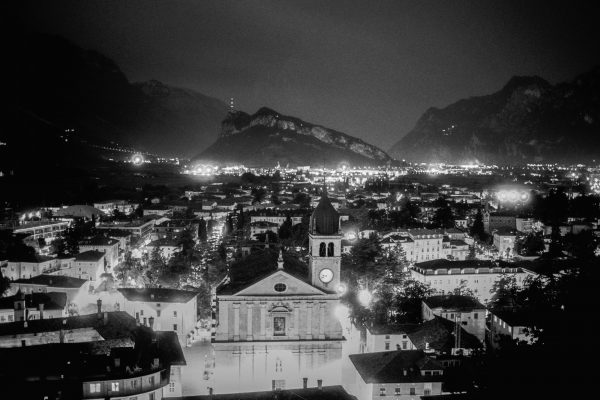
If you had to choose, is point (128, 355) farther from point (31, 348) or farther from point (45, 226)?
point (45, 226)

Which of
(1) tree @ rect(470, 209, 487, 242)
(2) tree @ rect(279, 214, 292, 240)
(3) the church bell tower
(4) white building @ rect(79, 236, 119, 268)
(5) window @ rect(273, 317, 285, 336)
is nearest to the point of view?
(5) window @ rect(273, 317, 285, 336)

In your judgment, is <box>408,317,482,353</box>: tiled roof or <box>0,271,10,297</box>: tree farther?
<box>0,271,10,297</box>: tree

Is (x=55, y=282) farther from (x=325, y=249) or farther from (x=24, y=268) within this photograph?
(x=325, y=249)

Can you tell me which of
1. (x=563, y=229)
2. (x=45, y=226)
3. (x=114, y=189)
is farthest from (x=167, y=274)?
(x=114, y=189)

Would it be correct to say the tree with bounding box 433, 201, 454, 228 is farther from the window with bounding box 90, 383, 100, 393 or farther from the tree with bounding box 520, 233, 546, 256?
the window with bounding box 90, 383, 100, 393

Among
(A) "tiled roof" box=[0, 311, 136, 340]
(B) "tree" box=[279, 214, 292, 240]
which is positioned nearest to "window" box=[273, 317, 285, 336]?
(A) "tiled roof" box=[0, 311, 136, 340]

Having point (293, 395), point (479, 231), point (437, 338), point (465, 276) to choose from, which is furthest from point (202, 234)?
point (293, 395)

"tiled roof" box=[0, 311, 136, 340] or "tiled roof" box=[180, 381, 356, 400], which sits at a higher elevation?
"tiled roof" box=[0, 311, 136, 340]
